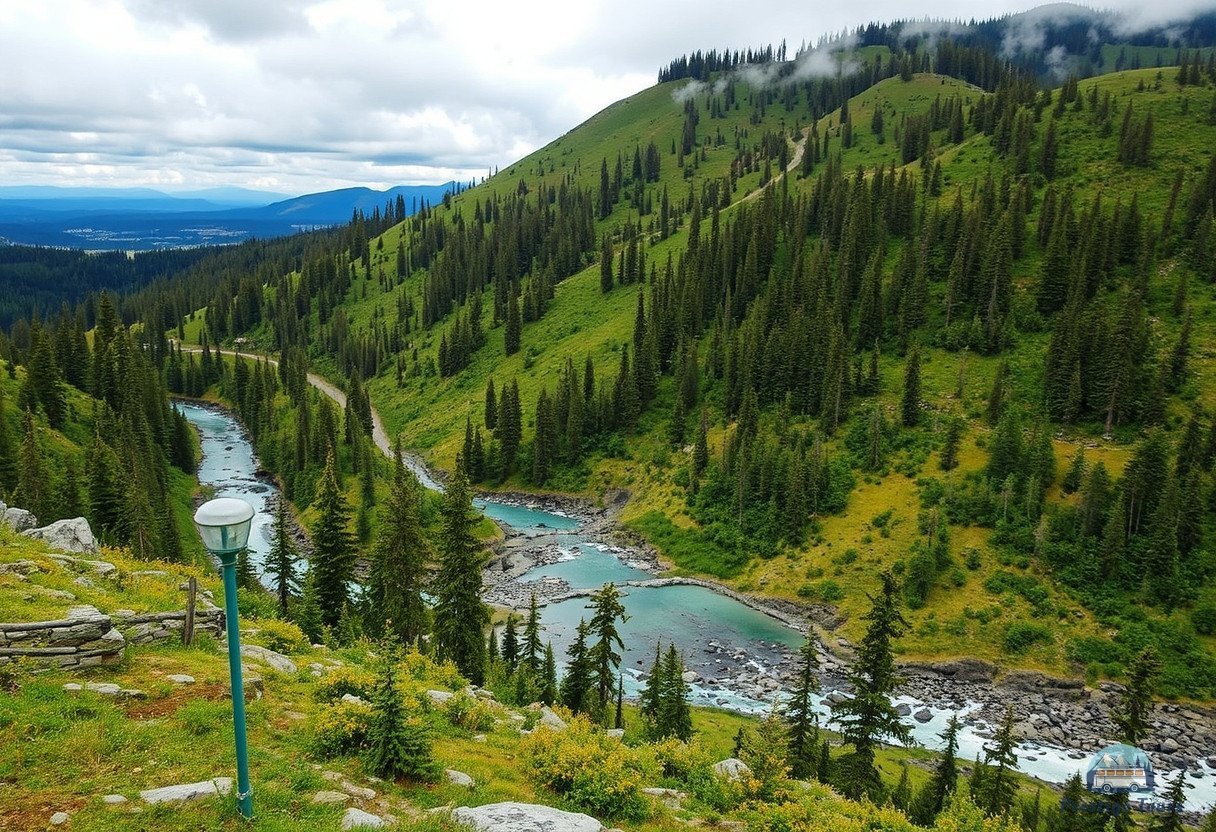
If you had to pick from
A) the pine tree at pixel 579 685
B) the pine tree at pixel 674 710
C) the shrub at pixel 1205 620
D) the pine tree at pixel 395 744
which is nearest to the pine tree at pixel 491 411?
the pine tree at pixel 579 685

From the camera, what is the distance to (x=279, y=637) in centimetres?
2256

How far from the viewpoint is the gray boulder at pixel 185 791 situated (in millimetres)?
11072

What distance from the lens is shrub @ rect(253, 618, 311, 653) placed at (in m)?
21.9

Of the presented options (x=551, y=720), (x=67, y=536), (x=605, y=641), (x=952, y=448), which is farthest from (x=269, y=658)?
(x=952, y=448)

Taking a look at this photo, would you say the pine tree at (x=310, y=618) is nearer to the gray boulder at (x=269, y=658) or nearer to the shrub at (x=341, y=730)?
the gray boulder at (x=269, y=658)

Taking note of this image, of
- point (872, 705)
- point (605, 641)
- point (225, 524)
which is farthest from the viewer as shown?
point (605, 641)

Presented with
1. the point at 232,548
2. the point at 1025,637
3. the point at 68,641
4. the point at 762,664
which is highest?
the point at 232,548

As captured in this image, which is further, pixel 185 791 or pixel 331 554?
pixel 331 554

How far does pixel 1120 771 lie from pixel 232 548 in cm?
6265

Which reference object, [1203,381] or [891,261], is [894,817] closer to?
[1203,381]

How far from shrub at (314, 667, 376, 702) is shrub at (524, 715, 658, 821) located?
4.75 m

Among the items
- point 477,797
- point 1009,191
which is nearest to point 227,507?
point 477,797

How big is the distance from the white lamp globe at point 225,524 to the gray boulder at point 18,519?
24010 millimetres

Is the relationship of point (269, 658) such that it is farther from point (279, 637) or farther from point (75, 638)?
point (75, 638)
